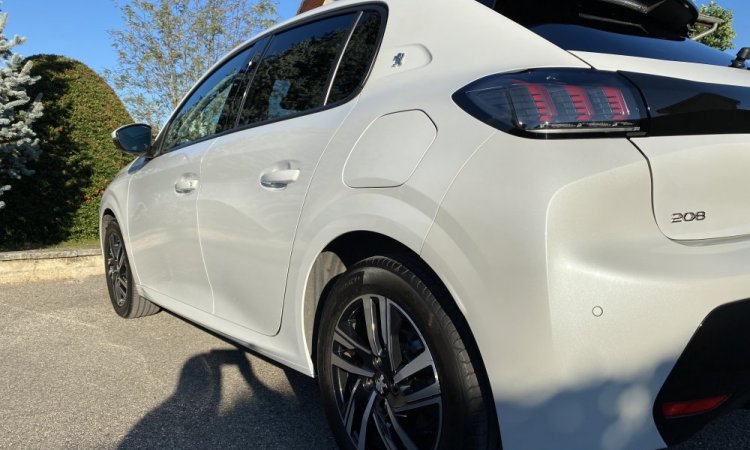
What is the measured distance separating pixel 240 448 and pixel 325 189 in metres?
1.18

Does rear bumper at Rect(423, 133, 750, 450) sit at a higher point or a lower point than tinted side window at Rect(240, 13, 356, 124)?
lower

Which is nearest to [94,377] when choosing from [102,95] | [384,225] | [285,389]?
[285,389]

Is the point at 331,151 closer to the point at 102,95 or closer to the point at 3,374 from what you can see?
the point at 3,374

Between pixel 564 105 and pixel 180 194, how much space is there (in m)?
2.28

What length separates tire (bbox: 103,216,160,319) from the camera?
434 centimetres

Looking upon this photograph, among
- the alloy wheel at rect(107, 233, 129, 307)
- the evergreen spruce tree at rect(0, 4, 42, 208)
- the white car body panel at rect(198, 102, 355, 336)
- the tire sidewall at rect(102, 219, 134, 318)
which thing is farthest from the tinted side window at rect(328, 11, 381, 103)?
the evergreen spruce tree at rect(0, 4, 42, 208)

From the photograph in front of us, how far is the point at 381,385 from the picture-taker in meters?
2.07

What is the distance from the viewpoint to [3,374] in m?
3.43

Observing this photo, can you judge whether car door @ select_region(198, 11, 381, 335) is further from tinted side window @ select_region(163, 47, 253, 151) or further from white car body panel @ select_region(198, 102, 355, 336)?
tinted side window @ select_region(163, 47, 253, 151)

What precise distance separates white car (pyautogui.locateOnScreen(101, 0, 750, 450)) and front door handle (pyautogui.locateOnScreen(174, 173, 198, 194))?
649 mm

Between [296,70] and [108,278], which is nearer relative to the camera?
[296,70]

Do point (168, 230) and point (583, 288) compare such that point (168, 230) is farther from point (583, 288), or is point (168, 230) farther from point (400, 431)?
point (583, 288)

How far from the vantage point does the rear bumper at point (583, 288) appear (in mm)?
1476

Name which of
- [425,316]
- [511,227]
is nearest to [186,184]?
[425,316]
